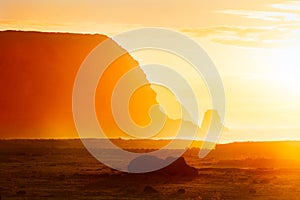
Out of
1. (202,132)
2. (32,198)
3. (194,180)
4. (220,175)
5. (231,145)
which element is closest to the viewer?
(32,198)

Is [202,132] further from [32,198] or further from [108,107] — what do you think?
[32,198]

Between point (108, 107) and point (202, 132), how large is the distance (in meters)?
23.0

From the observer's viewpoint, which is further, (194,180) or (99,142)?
(99,142)

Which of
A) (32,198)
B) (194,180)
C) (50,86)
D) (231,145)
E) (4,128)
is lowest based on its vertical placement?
(32,198)

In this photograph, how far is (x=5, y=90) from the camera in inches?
7042

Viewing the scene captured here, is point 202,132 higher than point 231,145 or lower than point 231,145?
higher

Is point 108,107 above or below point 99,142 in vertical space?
above

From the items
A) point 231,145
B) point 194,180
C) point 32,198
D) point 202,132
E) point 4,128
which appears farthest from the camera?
point 202,132

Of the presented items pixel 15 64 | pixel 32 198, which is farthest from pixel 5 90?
pixel 32 198

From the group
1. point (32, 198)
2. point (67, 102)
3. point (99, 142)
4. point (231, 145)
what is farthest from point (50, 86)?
point (32, 198)

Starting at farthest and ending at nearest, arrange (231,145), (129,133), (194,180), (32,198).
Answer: (129,133) < (231,145) < (194,180) < (32,198)

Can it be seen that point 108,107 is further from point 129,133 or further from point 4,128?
point 4,128

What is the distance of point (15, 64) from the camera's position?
18575 centimetres

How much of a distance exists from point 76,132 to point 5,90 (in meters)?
18.1
